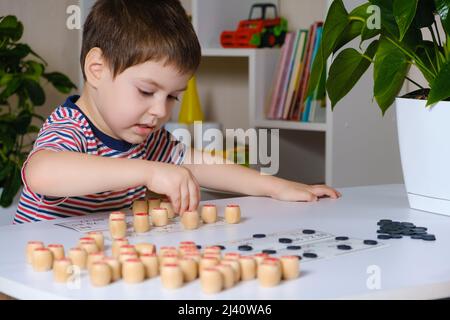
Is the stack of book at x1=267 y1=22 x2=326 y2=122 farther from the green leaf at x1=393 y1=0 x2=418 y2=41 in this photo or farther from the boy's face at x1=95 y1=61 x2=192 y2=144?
the green leaf at x1=393 y1=0 x2=418 y2=41

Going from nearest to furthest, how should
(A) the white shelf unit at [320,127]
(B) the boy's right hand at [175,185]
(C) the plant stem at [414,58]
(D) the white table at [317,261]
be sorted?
(D) the white table at [317,261]
(B) the boy's right hand at [175,185]
(C) the plant stem at [414,58]
(A) the white shelf unit at [320,127]

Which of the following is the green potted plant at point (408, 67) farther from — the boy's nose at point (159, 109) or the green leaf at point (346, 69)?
the boy's nose at point (159, 109)

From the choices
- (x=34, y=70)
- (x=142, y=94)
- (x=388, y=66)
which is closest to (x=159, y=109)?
(x=142, y=94)

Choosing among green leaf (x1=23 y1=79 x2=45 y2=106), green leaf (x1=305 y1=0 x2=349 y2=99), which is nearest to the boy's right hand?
green leaf (x1=305 y1=0 x2=349 y2=99)

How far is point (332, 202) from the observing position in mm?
1348

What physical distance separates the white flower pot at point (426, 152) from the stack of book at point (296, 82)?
114cm

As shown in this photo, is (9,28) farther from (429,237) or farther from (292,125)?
(429,237)

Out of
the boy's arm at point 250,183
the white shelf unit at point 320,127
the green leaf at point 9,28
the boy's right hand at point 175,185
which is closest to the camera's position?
the boy's right hand at point 175,185

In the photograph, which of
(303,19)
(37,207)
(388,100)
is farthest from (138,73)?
(303,19)

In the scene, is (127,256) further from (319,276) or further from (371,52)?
(371,52)

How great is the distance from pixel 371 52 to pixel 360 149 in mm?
1038

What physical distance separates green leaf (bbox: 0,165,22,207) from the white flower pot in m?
1.42

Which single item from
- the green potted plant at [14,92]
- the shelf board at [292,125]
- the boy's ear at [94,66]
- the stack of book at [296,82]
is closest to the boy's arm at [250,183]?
the boy's ear at [94,66]

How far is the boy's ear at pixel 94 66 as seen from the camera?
1.42m
